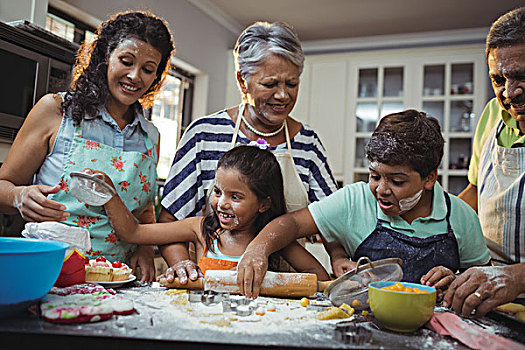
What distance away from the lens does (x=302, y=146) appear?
1563mm

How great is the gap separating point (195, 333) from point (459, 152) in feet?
12.7

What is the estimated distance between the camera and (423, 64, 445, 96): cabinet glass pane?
411 centimetres

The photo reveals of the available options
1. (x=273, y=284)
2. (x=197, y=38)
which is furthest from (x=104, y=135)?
(x=197, y=38)

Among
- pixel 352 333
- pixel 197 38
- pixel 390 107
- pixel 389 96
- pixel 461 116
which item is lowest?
pixel 352 333

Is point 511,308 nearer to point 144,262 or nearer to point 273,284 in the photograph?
point 273,284

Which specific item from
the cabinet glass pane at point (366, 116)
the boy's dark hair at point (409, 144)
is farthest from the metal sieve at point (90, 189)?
the cabinet glass pane at point (366, 116)

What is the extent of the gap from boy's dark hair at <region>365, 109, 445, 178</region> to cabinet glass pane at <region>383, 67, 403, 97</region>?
124 inches

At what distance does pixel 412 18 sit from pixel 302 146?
9.81 feet

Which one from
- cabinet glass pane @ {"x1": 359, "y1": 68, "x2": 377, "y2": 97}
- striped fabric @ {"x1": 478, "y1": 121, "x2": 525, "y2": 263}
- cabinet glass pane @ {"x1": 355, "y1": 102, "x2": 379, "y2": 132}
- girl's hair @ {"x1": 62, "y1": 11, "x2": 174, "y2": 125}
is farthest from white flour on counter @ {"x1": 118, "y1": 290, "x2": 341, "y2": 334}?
cabinet glass pane @ {"x1": 359, "y1": 68, "x2": 377, "y2": 97}

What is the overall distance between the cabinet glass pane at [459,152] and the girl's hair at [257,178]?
304cm

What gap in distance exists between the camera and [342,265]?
126cm

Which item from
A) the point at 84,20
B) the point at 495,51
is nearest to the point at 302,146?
the point at 495,51

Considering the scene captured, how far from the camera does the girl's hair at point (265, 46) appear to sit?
1452 mm

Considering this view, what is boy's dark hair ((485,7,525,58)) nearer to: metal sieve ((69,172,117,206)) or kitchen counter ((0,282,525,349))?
kitchen counter ((0,282,525,349))
